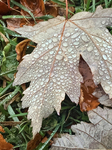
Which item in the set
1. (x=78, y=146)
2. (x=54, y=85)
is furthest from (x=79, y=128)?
(x=54, y=85)

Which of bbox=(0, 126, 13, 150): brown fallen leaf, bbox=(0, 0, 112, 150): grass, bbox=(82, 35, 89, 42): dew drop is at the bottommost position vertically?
bbox=(0, 126, 13, 150): brown fallen leaf

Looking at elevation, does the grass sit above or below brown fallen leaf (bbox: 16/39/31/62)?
below

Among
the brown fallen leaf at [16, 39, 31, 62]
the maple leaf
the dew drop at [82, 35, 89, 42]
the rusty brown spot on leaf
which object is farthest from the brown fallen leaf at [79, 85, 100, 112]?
the brown fallen leaf at [16, 39, 31, 62]

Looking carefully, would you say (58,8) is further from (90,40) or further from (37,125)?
(37,125)

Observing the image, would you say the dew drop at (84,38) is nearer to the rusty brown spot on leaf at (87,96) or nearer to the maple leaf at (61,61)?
the maple leaf at (61,61)

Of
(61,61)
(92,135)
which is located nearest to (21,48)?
(61,61)

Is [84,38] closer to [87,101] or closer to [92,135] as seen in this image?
[87,101]

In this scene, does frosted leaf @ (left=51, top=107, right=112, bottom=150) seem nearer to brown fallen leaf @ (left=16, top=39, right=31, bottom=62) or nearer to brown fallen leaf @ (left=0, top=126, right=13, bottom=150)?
brown fallen leaf @ (left=0, top=126, right=13, bottom=150)
